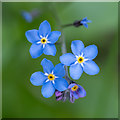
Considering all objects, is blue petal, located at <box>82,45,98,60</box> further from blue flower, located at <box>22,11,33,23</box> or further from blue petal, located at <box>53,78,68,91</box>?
blue flower, located at <box>22,11,33,23</box>

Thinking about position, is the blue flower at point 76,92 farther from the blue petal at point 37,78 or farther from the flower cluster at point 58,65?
the blue petal at point 37,78

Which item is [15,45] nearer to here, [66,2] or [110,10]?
[66,2]

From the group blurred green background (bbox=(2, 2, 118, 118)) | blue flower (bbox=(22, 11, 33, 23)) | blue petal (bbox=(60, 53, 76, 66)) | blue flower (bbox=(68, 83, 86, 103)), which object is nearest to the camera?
blue petal (bbox=(60, 53, 76, 66))

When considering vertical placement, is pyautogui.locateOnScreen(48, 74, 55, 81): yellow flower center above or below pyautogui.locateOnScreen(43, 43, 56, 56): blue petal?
below

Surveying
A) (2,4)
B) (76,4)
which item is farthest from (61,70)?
(2,4)

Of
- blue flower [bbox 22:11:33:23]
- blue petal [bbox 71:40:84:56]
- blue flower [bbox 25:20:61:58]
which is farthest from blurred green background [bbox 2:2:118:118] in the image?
blue petal [bbox 71:40:84:56]

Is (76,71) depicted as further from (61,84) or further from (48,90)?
(48,90)

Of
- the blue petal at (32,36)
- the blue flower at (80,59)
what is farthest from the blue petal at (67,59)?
the blue petal at (32,36)

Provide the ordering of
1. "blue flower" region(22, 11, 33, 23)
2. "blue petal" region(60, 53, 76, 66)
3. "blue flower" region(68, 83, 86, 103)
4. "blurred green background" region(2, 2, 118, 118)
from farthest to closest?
"blurred green background" region(2, 2, 118, 118)
"blue flower" region(22, 11, 33, 23)
"blue flower" region(68, 83, 86, 103)
"blue petal" region(60, 53, 76, 66)
